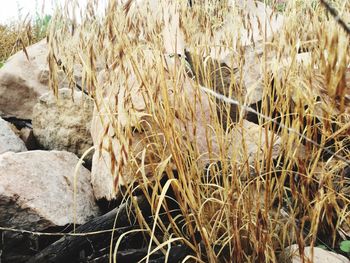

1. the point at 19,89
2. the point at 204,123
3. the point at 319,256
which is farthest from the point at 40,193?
the point at 19,89

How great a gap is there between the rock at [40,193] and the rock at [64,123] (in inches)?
13.4

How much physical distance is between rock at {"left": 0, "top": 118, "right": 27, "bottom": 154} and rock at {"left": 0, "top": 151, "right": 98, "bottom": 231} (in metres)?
0.43

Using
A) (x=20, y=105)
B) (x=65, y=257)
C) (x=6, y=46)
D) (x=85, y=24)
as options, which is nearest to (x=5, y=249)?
(x=65, y=257)

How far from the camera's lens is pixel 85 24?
4.25 feet

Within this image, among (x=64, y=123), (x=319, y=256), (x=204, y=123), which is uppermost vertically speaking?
(x=204, y=123)

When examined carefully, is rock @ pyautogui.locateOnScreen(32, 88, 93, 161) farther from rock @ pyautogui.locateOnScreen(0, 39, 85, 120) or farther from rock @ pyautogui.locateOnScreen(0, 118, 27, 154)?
rock @ pyautogui.locateOnScreen(0, 39, 85, 120)

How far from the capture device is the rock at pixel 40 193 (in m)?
1.42

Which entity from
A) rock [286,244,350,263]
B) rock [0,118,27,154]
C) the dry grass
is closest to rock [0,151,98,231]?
the dry grass

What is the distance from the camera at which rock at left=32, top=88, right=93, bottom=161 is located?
207cm

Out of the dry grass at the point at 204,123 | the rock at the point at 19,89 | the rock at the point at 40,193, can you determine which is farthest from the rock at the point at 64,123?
the dry grass at the point at 204,123

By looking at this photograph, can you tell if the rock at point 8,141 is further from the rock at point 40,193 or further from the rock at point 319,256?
the rock at point 319,256

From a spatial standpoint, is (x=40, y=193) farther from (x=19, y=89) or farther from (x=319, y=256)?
(x=19, y=89)

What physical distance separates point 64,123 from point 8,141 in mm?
278

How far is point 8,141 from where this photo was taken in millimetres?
2062
